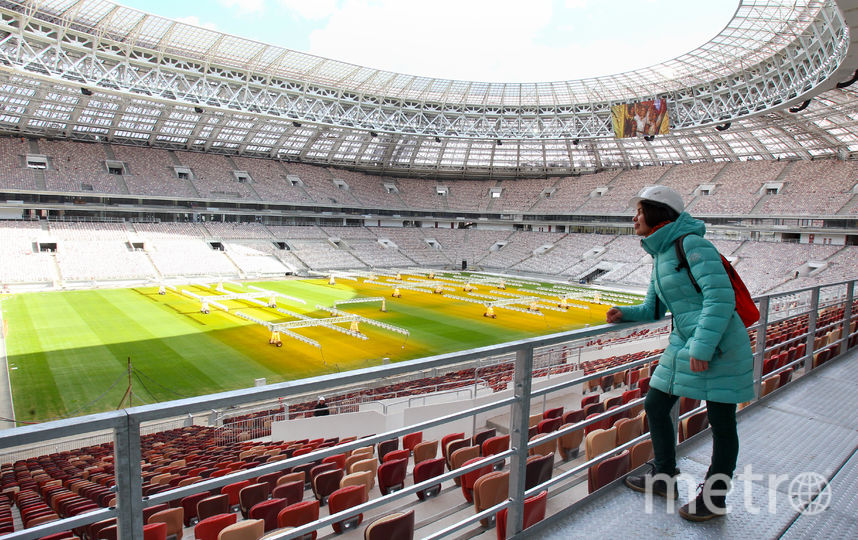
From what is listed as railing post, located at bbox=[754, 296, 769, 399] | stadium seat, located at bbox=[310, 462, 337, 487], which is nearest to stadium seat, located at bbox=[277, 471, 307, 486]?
stadium seat, located at bbox=[310, 462, 337, 487]

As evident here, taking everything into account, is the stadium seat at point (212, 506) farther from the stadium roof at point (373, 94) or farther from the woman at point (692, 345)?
the stadium roof at point (373, 94)

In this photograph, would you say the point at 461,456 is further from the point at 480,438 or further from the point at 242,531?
the point at 242,531

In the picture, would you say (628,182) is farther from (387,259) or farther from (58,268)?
(58,268)

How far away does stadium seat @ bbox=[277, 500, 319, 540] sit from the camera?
3475 millimetres

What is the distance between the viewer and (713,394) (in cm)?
316

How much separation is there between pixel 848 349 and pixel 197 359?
776 inches

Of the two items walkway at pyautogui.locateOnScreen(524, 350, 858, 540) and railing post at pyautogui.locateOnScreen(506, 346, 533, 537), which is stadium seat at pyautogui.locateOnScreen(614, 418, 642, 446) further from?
railing post at pyautogui.locateOnScreen(506, 346, 533, 537)

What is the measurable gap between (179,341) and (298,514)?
21.8m

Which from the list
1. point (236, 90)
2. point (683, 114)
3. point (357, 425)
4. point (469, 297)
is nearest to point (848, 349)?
point (357, 425)

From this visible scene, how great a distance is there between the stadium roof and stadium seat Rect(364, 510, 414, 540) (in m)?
21.3

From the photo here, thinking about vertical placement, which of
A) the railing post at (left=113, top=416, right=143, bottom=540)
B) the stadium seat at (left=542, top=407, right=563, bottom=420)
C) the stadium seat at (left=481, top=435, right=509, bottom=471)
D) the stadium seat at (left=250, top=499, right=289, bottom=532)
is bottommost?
the stadium seat at (left=542, top=407, right=563, bottom=420)

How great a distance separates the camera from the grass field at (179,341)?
16.9 metres

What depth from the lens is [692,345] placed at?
10.1 feet

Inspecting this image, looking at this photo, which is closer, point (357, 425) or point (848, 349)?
point (848, 349)
